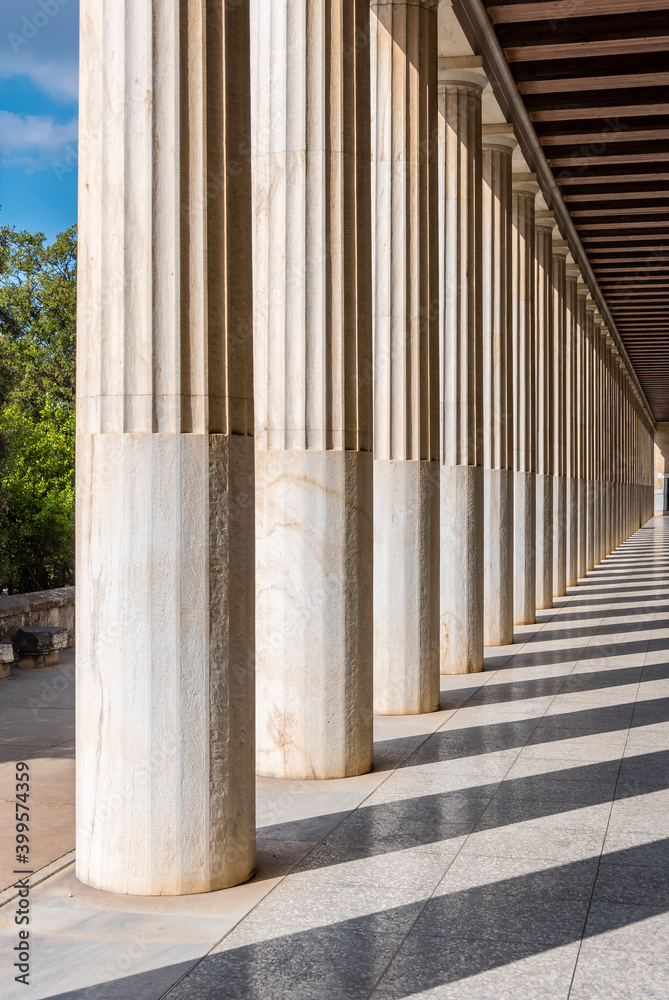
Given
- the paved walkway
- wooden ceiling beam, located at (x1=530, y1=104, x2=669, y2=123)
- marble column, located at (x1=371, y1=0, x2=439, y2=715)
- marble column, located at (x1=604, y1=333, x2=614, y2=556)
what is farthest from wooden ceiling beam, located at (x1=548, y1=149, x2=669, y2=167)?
marble column, located at (x1=604, y1=333, x2=614, y2=556)

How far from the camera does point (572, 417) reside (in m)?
35.9

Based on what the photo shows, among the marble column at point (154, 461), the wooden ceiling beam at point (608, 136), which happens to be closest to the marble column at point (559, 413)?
the wooden ceiling beam at point (608, 136)

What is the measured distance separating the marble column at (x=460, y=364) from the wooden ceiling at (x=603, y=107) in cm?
192

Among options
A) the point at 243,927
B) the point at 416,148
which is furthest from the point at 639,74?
the point at 243,927

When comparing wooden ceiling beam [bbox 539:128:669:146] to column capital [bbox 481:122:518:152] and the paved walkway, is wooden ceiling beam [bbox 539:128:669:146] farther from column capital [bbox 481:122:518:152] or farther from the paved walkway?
the paved walkway

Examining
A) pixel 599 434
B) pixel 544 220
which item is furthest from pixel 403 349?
pixel 599 434

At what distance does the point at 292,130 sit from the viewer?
11.2 m

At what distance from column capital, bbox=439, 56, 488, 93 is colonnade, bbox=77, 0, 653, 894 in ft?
0.11

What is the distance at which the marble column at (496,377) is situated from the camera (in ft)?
68.8

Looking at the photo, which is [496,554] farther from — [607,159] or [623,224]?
[623,224]

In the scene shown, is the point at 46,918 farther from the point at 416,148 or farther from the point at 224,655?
the point at 416,148

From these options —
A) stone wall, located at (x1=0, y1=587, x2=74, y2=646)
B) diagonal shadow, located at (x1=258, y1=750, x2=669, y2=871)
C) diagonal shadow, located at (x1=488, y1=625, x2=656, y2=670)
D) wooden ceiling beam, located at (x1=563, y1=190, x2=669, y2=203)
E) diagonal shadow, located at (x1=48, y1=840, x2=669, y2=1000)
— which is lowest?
diagonal shadow, located at (x1=488, y1=625, x2=656, y2=670)

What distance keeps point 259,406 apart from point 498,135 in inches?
464

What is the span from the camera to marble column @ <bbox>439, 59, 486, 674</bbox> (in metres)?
17.8
